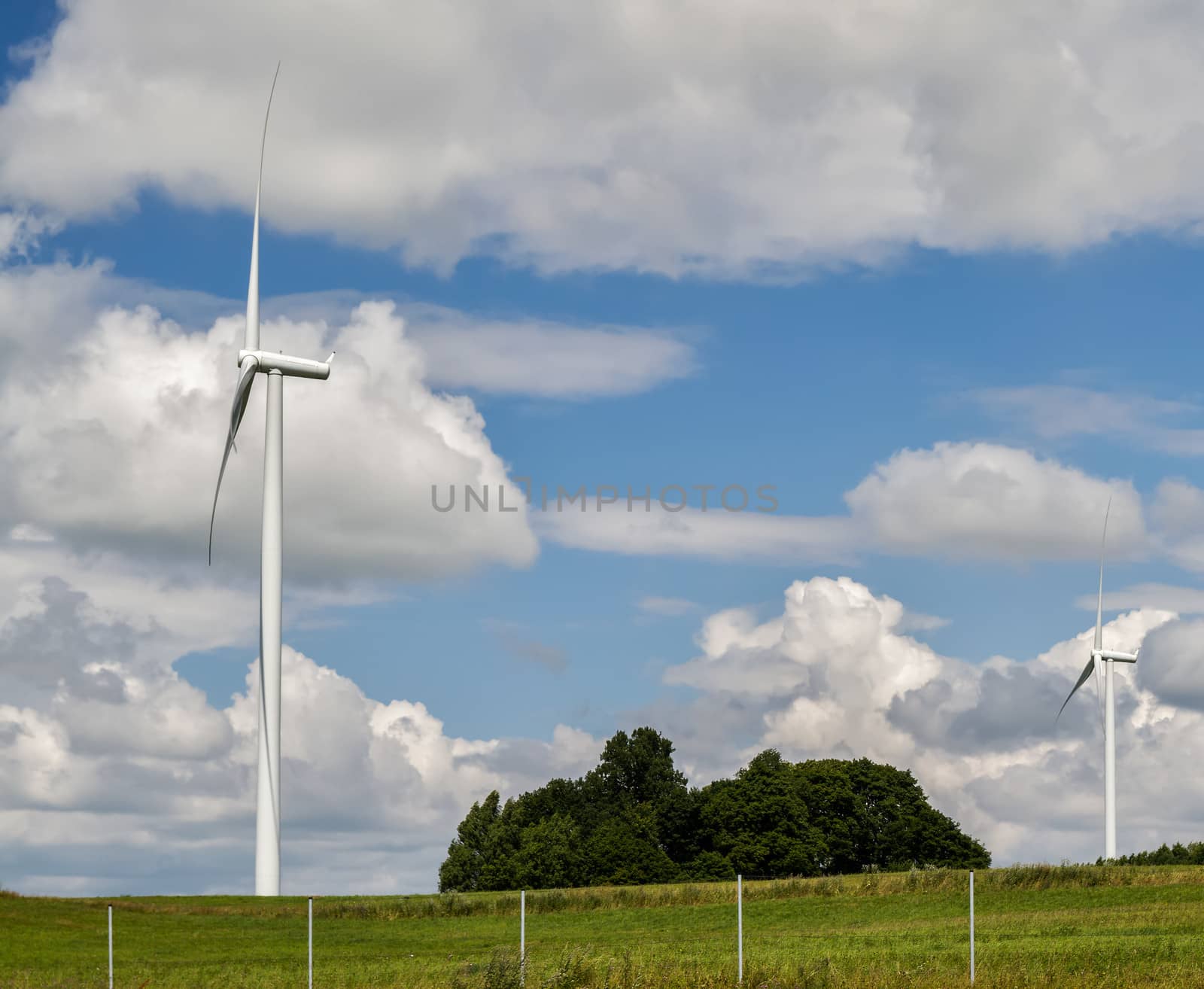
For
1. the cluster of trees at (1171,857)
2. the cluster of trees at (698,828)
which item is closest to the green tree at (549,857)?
the cluster of trees at (698,828)

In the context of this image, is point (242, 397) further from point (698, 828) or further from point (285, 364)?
point (698, 828)

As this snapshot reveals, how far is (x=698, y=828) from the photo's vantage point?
127m

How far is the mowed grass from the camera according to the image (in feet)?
116

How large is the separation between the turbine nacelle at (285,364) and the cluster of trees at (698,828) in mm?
63422

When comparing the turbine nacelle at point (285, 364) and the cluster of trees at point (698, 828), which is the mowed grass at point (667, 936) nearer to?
the turbine nacelle at point (285, 364)

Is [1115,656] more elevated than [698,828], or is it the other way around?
[1115,656]

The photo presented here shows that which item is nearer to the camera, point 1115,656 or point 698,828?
point 1115,656

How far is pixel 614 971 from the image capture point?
3397 cm

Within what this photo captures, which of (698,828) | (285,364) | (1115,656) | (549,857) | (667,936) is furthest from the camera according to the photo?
(698,828)

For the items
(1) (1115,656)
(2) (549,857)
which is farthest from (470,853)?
(1) (1115,656)

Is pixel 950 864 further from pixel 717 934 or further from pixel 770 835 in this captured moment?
pixel 717 934

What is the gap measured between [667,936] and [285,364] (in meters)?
30.2

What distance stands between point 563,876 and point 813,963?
290 ft

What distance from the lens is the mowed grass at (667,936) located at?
35.2 meters
